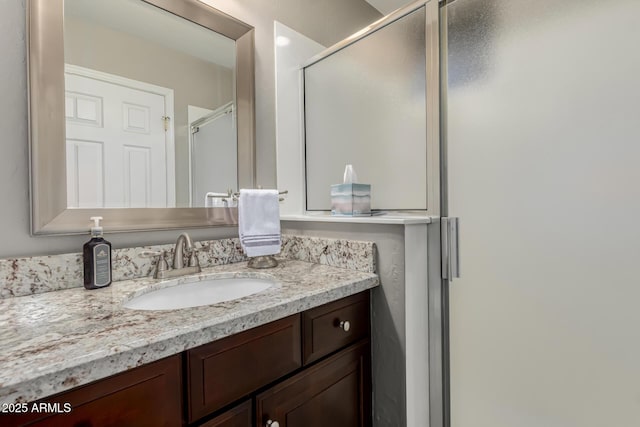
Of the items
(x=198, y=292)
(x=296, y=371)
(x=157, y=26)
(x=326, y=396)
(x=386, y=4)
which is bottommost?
(x=326, y=396)

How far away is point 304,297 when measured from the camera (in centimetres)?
79

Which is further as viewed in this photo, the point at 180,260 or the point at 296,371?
the point at 180,260

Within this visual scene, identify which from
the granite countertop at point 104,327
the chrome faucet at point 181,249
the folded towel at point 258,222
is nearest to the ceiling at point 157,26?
the folded towel at point 258,222

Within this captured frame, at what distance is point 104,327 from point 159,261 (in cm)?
44

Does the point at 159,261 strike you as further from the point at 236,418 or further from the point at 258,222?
the point at 236,418

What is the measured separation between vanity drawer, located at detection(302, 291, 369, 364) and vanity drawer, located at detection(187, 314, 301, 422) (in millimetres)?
39

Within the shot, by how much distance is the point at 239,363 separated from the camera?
2.19 ft

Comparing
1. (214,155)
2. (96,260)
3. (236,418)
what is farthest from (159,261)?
(236,418)

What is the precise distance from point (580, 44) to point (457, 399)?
1179 millimetres

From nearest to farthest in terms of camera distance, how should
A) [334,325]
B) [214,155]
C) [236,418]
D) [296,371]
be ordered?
[236,418]
[296,371]
[334,325]
[214,155]

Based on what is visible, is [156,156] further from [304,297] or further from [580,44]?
[580,44]

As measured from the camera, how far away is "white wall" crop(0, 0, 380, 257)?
2.67 ft

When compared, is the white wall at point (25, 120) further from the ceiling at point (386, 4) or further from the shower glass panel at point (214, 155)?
the ceiling at point (386, 4)

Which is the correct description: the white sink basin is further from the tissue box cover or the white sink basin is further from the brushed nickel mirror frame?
the tissue box cover
